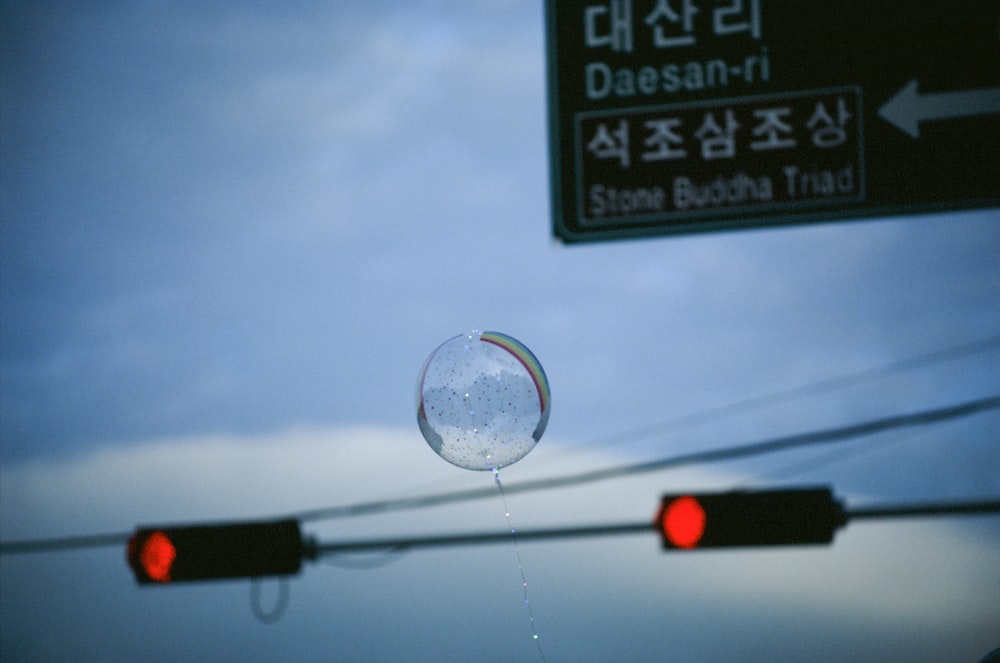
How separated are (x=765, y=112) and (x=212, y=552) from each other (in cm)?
474

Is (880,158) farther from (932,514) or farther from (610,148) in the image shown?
(932,514)

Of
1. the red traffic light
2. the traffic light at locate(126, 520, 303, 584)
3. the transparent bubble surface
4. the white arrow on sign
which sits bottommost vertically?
the traffic light at locate(126, 520, 303, 584)

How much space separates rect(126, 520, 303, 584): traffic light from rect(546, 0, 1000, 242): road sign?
4.09 metres

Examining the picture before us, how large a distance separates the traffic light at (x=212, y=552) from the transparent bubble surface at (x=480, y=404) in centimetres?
259

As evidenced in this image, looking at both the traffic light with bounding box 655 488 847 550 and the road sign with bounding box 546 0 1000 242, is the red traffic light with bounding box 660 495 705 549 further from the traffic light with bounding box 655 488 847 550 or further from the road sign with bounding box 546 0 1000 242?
the road sign with bounding box 546 0 1000 242

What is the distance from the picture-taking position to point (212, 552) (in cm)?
677

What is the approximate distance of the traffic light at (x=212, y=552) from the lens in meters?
6.77

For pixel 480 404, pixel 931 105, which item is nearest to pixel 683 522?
pixel 480 404

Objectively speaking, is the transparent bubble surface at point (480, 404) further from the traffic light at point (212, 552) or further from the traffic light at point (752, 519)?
the traffic light at point (212, 552)

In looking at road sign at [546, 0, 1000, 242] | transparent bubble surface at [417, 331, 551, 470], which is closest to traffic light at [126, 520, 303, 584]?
transparent bubble surface at [417, 331, 551, 470]

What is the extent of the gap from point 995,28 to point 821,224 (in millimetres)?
779

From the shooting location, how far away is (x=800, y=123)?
3322 millimetres

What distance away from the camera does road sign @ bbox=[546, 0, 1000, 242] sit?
3264 millimetres

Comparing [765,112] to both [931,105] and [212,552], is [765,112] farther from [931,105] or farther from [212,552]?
[212,552]
